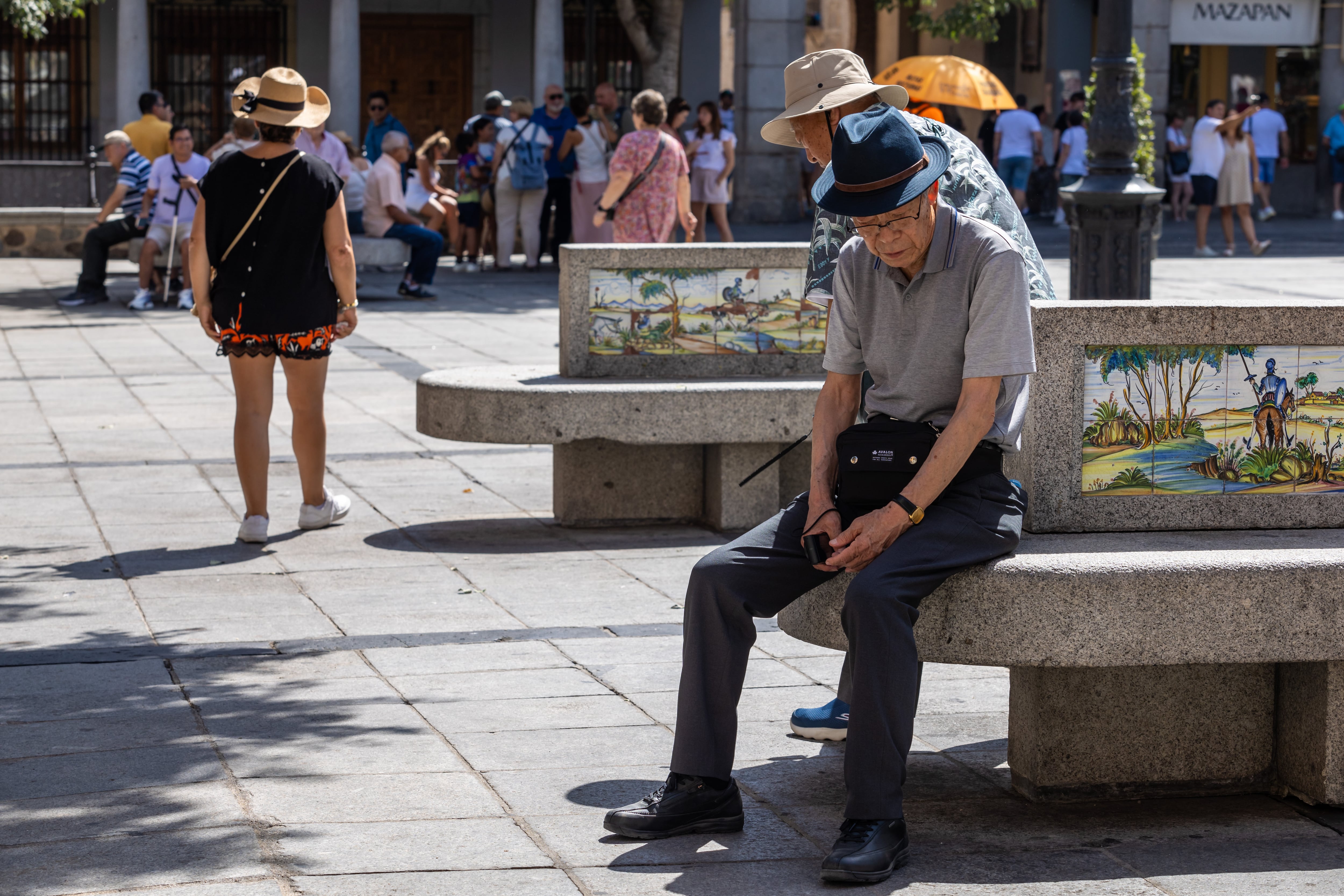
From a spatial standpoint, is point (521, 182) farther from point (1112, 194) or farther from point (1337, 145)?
point (1337, 145)

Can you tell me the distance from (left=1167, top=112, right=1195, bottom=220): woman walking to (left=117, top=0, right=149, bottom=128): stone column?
48.1 ft

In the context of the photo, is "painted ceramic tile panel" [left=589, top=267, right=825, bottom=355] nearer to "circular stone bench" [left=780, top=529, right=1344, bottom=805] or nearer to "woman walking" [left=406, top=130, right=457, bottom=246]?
"circular stone bench" [left=780, top=529, right=1344, bottom=805]

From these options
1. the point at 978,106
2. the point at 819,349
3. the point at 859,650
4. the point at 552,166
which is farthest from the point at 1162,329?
the point at 978,106

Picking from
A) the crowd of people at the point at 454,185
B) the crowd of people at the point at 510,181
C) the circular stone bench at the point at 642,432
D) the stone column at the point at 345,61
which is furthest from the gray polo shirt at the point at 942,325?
the stone column at the point at 345,61

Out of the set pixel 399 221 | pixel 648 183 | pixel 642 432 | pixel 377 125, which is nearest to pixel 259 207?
pixel 642 432

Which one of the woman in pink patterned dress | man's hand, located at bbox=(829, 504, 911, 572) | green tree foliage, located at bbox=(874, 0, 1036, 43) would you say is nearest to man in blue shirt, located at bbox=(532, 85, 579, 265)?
the woman in pink patterned dress

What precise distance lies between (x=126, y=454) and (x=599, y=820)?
223 inches

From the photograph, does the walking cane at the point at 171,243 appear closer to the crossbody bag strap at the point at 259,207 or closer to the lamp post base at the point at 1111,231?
the lamp post base at the point at 1111,231

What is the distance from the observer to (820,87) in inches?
185

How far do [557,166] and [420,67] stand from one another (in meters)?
11.9

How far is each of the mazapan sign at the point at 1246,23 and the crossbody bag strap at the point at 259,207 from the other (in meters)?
23.7

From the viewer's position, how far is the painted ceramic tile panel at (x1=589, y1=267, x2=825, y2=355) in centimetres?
790

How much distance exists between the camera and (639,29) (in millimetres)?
23688

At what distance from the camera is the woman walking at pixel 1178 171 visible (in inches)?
1099
